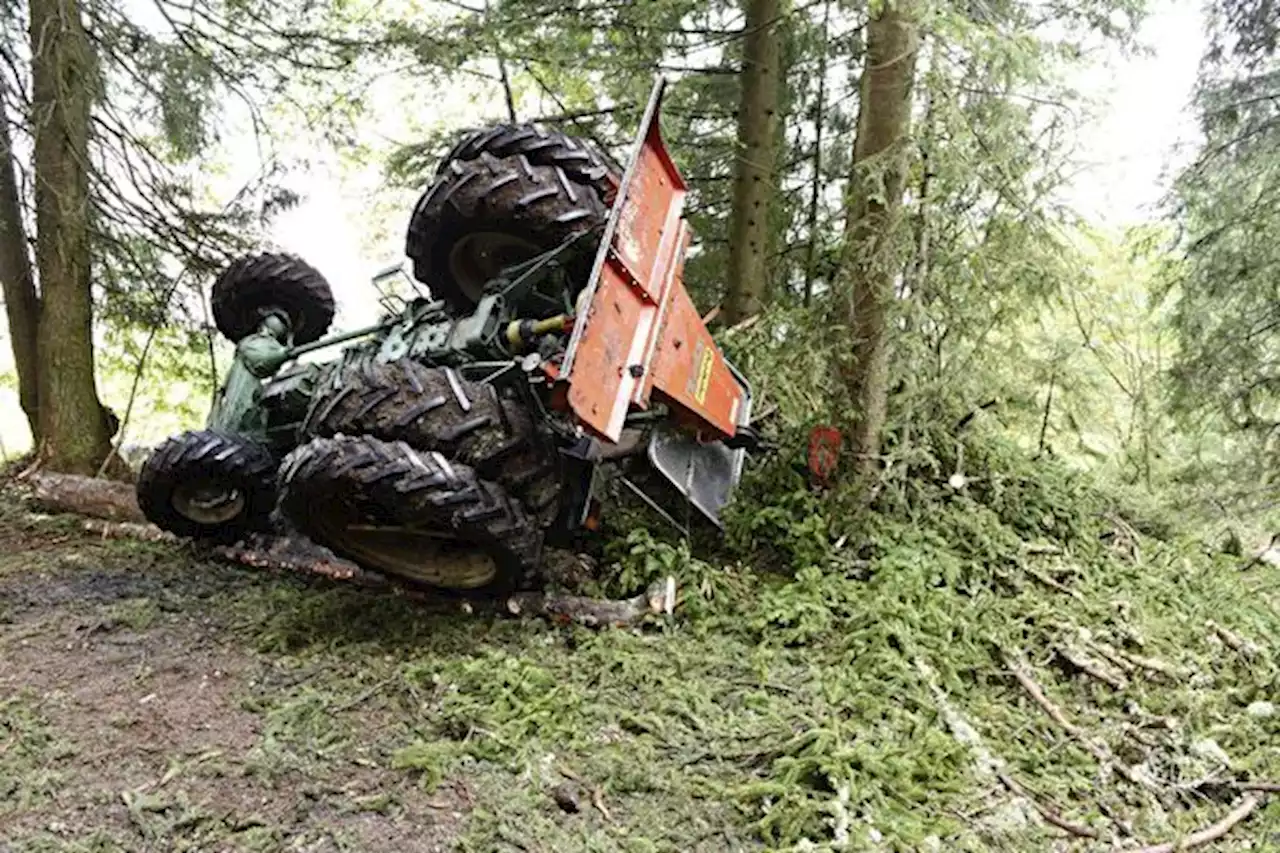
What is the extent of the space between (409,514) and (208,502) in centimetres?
226

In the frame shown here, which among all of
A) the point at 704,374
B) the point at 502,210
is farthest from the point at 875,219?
the point at 502,210

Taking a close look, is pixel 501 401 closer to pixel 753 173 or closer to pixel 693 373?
pixel 693 373

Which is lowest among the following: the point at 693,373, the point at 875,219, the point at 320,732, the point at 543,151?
the point at 320,732

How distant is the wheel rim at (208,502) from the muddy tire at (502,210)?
1.76 metres

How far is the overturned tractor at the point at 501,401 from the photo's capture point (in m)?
3.35

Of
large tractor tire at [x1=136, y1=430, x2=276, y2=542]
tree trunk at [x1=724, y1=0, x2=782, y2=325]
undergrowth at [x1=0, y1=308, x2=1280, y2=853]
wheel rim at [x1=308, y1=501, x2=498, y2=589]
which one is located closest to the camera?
undergrowth at [x1=0, y1=308, x2=1280, y2=853]

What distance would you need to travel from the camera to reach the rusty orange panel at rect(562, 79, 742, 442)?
3273 mm

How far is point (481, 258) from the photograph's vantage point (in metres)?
4.47

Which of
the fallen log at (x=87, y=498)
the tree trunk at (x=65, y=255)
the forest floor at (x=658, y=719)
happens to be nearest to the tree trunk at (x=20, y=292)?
A: the tree trunk at (x=65, y=255)

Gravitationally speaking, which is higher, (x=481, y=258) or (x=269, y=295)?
(x=481, y=258)

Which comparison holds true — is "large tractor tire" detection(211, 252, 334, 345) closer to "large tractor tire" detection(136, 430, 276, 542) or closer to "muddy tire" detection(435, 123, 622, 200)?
"large tractor tire" detection(136, 430, 276, 542)

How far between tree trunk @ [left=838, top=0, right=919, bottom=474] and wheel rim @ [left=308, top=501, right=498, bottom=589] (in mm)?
1942

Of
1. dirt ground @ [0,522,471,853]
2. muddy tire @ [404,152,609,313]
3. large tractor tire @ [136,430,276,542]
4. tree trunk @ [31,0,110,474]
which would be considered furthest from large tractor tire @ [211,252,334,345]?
dirt ground @ [0,522,471,853]

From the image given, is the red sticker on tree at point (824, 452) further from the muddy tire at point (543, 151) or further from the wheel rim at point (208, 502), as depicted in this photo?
the wheel rim at point (208, 502)
